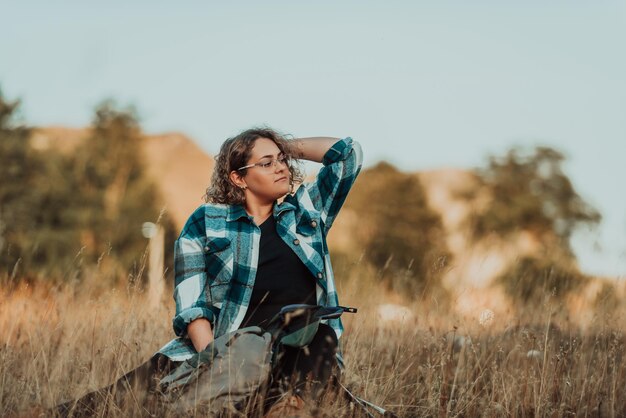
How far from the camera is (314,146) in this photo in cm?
399

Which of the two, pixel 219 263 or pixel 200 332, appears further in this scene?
pixel 219 263

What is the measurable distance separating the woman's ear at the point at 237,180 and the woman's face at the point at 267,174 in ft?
0.04

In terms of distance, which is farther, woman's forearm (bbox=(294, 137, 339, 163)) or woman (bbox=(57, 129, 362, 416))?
woman's forearm (bbox=(294, 137, 339, 163))

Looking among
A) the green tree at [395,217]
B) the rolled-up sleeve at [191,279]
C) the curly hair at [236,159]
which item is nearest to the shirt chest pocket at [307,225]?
the curly hair at [236,159]

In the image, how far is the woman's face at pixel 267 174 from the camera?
3.83m

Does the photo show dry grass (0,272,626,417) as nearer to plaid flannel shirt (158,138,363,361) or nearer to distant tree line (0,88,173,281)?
plaid flannel shirt (158,138,363,361)

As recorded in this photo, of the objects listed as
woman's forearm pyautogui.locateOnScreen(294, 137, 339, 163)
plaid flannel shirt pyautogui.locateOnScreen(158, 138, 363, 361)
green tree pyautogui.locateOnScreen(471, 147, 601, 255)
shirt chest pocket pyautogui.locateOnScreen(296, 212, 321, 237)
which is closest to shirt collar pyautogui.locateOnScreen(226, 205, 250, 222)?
plaid flannel shirt pyautogui.locateOnScreen(158, 138, 363, 361)

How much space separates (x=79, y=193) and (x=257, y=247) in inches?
1066

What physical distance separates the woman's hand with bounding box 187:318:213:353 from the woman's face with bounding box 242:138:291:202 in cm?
70

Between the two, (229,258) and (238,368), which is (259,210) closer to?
(229,258)

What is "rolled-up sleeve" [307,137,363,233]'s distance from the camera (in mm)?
3910

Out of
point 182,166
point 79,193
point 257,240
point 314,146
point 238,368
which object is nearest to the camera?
point 238,368

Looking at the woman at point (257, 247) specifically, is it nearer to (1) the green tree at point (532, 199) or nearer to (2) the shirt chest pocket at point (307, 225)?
(2) the shirt chest pocket at point (307, 225)

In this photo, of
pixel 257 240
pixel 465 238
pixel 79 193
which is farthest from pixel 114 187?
pixel 257 240
